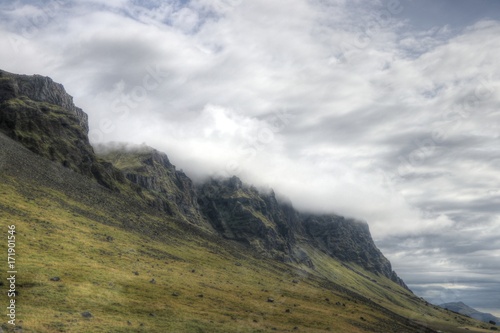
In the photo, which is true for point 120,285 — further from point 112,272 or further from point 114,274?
point 112,272

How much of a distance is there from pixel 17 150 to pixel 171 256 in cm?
8554

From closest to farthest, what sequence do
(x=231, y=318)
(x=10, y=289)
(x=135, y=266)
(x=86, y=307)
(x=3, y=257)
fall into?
(x=10, y=289) < (x=86, y=307) < (x=3, y=257) < (x=231, y=318) < (x=135, y=266)

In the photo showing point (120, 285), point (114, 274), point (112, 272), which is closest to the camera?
point (120, 285)

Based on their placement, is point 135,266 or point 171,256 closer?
point 135,266

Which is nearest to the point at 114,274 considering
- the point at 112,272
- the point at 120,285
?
the point at 112,272

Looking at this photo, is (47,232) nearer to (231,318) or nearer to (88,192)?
(231,318)

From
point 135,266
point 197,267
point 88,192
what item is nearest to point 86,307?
point 135,266

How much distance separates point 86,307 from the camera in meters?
60.0

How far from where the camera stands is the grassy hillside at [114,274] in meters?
59.9

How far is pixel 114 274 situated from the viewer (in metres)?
87.6

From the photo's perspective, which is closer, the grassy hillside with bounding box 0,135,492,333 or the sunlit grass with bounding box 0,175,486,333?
the sunlit grass with bounding box 0,175,486,333

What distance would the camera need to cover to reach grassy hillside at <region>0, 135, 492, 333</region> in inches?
2360

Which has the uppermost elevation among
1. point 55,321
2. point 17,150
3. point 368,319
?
point 17,150

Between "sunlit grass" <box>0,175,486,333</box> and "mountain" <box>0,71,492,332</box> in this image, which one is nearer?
"sunlit grass" <box>0,175,486,333</box>
